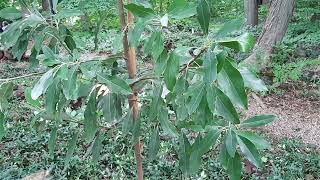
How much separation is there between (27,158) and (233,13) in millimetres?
8305

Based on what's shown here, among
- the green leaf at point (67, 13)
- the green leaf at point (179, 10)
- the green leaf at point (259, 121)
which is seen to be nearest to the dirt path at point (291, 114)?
the green leaf at point (259, 121)

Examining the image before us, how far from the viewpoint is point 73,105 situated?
395cm

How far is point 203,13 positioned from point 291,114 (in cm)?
355

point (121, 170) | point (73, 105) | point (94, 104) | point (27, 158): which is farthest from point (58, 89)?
point (73, 105)

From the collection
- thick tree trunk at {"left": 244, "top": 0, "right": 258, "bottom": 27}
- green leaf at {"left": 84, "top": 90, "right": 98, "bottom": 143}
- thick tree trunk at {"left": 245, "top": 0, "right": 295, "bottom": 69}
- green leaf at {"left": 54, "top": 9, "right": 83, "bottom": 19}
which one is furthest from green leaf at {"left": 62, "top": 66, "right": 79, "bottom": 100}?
thick tree trunk at {"left": 244, "top": 0, "right": 258, "bottom": 27}

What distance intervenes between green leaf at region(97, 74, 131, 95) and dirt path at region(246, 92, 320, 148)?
2811 mm

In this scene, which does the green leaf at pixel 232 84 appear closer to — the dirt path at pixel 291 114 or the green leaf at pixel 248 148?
the green leaf at pixel 248 148

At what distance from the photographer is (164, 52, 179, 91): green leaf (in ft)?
3.19

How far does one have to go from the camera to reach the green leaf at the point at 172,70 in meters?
→ 0.97

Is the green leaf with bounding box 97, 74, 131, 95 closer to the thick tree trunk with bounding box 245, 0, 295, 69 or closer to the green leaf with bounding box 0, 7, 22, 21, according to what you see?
the green leaf with bounding box 0, 7, 22, 21

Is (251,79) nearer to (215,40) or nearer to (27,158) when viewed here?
(215,40)

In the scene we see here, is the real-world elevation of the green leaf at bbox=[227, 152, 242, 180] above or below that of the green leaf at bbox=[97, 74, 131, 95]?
below

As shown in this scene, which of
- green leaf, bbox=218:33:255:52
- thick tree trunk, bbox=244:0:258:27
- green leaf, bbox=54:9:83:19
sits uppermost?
green leaf, bbox=54:9:83:19

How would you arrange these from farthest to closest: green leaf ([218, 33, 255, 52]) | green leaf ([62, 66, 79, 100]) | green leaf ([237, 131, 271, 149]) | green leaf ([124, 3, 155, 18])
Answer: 1. green leaf ([237, 131, 271, 149])
2. green leaf ([62, 66, 79, 100])
3. green leaf ([124, 3, 155, 18])
4. green leaf ([218, 33, 255, 52])
